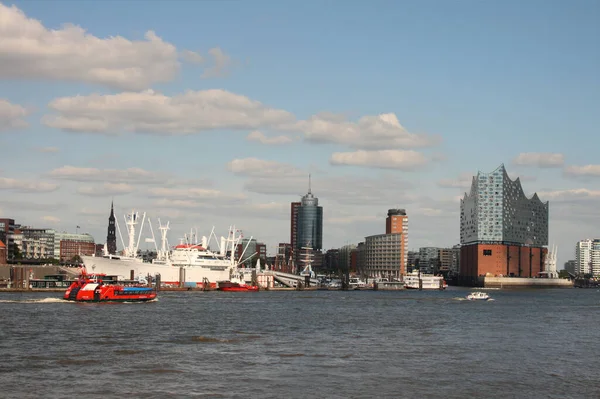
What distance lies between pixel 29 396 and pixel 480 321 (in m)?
71.2

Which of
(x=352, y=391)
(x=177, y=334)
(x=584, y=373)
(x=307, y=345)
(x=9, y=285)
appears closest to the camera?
(x=352, y=391)

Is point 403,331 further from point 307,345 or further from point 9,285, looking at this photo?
point 9,285

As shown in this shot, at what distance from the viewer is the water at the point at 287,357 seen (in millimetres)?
44719

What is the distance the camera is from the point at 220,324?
3438 inches

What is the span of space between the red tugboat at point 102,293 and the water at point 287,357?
2446 cm

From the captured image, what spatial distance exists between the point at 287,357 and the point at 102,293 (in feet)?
241

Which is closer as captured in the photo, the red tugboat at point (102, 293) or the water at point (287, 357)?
the water at point (287, 357)

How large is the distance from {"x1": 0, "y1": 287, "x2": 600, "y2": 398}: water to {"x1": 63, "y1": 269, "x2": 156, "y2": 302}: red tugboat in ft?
80.3

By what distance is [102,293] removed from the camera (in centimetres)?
12481

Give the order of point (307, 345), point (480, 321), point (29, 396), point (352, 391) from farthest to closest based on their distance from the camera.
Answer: point (480, 321) < point (307, 345) < point (352, 391) < point (29, 396)

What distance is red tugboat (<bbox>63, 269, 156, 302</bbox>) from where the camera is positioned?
124 m

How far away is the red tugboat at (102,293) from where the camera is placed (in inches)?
4897

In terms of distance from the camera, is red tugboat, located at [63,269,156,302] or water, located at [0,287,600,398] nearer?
water, located at [0,287,600,398]

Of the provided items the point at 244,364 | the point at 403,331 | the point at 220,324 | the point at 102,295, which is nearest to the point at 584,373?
the point at 244,364
